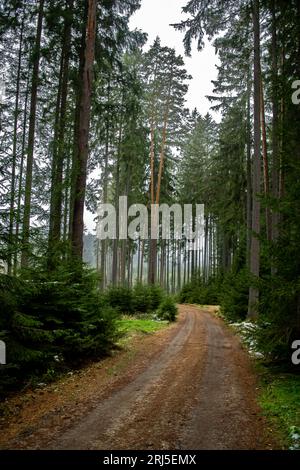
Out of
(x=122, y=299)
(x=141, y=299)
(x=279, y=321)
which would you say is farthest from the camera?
(x=141, y=299)

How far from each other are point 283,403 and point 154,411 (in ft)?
7.08

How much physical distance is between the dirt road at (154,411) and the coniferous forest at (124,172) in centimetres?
63

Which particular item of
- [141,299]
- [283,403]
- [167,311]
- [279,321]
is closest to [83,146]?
[279,321]

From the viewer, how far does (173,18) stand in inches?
579

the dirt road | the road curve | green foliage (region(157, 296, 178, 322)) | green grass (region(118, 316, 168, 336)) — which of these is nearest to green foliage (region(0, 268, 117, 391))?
the dirt road

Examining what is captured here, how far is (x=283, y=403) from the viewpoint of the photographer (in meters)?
6.09

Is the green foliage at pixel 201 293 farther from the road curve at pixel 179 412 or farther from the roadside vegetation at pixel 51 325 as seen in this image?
the road curve at pixel 179 412

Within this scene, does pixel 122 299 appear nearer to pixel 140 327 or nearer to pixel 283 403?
pixel 140 327

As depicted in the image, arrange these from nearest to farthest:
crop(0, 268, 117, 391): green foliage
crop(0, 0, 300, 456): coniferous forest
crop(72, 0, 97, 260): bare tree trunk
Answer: crop(0, 268, 117, 391): green foliage
crop(0, 0, 300, 456): coniferous forest
crop(72, 0, 97, 260): bare tree trunk

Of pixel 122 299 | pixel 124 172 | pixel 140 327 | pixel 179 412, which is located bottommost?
pixel 140 327

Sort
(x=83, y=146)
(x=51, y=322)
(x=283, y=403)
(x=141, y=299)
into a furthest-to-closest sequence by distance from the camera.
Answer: (x=141, y=299) → (x=83, y=146) → (x=51, y=322) → (x=283, y=403)

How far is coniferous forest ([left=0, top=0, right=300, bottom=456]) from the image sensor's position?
277 inches

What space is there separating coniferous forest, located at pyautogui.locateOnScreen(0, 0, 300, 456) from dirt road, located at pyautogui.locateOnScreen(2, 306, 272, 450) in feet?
2.05

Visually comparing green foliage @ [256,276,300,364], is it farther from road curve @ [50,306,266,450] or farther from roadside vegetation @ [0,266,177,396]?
roadside vegetation @ [0,266,177,396]
